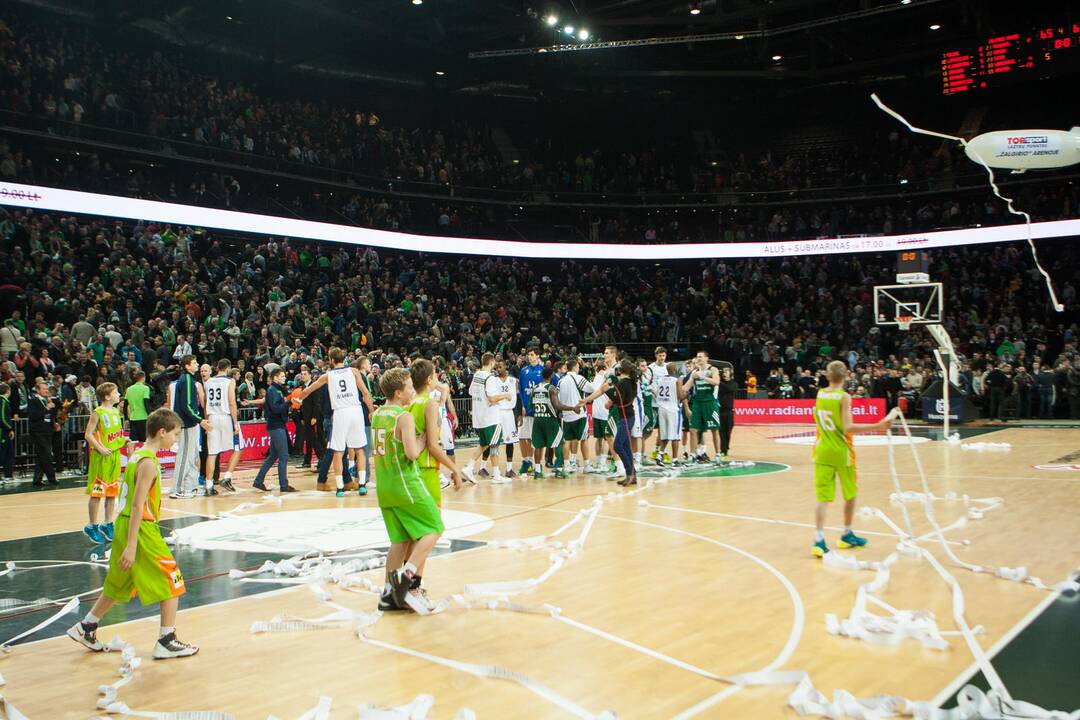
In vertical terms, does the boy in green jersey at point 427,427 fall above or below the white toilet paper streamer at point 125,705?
above

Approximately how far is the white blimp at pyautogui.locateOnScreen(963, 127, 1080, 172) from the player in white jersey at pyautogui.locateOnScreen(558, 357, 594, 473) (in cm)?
706

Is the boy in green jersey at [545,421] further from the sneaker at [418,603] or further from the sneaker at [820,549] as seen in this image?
the sneaker at [418,603]

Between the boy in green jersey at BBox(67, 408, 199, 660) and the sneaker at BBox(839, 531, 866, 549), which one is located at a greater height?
the boy in green jersey at BBox(67, 408, 199, 660)

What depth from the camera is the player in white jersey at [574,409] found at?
13836 millimetres

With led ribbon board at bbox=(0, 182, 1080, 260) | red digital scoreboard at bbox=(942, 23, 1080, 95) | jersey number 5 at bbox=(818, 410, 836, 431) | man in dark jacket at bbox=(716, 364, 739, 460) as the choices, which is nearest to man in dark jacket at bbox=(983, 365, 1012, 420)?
led ribbon board at bbox=(0, 182, 1080, 260)

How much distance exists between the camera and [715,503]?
10.8 meters

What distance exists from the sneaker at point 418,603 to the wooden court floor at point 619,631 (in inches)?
2.9

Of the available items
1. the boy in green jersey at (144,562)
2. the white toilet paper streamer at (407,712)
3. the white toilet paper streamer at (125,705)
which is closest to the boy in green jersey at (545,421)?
the boy in green jersey at (144,562)

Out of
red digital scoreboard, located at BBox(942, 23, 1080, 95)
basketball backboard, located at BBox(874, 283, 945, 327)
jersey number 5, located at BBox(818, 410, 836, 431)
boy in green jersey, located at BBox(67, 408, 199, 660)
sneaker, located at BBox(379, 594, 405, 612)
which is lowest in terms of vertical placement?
sneaker, located at BBox(379, 594, 405, 612)

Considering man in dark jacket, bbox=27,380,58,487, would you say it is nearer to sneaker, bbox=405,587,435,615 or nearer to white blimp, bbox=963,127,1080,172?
sneaker, bbox=405,587,435,615

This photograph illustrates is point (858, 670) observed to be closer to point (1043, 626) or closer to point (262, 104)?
point (1043, 626)

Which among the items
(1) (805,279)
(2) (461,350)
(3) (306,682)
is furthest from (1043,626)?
(1) (805,279)

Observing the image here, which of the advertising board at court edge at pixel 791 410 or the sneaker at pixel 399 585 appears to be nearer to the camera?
the sneaker at pixel 399 585

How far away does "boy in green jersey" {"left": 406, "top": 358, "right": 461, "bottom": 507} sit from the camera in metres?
6.28
